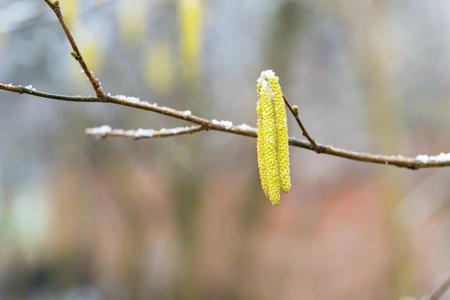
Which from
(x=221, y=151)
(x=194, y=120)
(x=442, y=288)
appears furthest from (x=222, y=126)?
(x=221, y=151)

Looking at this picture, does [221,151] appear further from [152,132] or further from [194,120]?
Answer: [194,120]

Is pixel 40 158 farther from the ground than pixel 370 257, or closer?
farther from the ground

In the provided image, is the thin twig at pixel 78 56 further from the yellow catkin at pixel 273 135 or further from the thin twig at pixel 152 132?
the yellow catkin at pixel 273 135

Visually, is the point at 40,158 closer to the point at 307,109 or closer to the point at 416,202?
the point at 307,109

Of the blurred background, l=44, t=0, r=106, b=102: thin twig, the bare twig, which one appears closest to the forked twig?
l=44, t=0, r=106, b=102: thin twig

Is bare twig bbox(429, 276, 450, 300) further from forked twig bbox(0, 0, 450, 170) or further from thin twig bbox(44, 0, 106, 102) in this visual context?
thin twig bbox(44, 0, 106, 102)

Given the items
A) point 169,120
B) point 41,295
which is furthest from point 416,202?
point 41,295
